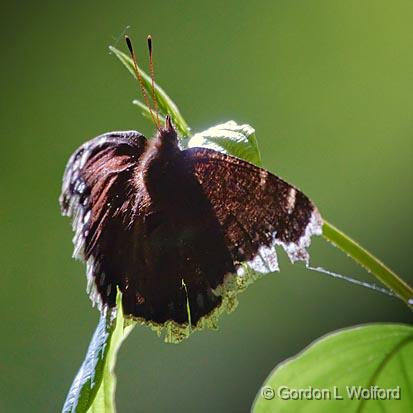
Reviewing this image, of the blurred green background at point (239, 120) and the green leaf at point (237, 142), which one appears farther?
the blurred green background at point (239, 120)

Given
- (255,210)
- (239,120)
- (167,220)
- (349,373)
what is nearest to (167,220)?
(167,220)

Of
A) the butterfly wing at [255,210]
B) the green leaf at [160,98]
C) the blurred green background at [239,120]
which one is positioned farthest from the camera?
the blurred green background at [239,120]

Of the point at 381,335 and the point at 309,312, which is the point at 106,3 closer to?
the point at 309,312

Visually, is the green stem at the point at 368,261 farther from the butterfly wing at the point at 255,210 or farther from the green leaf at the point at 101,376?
the green leaf at the point at 101,376

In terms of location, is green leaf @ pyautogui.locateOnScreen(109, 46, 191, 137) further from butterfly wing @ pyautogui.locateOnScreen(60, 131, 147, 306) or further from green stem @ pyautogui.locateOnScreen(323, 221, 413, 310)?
green stem @ pyautogui.locateOnScreen(323, 221, 413, 310)

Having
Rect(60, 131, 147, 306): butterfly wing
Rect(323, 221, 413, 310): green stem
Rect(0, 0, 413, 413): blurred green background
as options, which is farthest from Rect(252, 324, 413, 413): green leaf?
Rect(0, 0, 413, 413): blurred green background

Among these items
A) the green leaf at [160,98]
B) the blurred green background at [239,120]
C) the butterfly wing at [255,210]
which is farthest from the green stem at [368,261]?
the blurred green background at [239,120]
